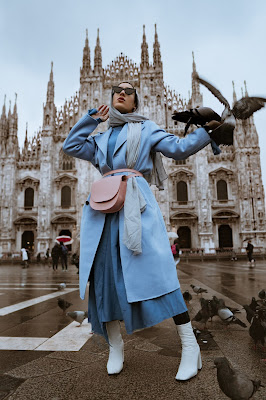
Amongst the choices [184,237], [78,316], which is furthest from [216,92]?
[184,237]

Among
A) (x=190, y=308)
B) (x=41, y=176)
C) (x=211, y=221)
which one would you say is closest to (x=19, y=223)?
(x=41, y=176)

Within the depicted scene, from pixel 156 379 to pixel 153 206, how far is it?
3.15ft

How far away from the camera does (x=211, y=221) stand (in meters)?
24.8

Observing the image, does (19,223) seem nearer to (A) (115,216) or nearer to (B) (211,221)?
(B) (211,221)

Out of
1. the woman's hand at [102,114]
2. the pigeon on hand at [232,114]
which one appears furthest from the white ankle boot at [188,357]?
A: the woman's hand at [102,114]

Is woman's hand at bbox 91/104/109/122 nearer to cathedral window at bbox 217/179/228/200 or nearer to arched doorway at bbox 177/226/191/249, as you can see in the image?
arched doorway at bbox 177/226/191/249

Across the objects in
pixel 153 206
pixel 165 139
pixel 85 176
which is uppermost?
pixel 85 176

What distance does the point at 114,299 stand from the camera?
1.83 metres

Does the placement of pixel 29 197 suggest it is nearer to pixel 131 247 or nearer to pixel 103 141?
pixel 103 141

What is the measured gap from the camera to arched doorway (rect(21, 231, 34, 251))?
1031 inches

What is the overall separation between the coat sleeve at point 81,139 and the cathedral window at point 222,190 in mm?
25037

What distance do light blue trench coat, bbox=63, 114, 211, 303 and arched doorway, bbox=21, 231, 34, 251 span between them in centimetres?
2576

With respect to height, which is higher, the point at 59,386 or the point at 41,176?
the point at 41,176

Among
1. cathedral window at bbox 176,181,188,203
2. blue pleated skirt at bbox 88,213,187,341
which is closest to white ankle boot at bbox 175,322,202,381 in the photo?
blue pleated skirt at bbox 88,213,187,341
